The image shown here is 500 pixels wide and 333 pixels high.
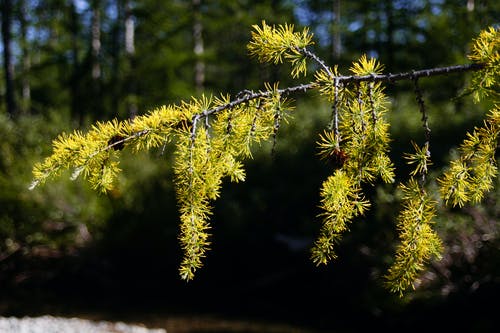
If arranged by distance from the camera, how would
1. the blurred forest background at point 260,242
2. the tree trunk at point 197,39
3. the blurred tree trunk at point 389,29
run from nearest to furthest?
1. the blurred forest background at point 260,242
2. the blurred tree trunk at point 389,29
3. the tree trunk at point 197,39

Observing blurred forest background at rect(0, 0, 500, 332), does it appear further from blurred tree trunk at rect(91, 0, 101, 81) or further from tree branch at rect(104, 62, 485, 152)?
blurred tree trunk at rect(91, 0, 101, 81)

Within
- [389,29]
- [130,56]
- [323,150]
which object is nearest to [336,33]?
[389,29]

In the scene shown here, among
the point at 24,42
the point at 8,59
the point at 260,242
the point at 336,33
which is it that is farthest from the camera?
the point at 24,42

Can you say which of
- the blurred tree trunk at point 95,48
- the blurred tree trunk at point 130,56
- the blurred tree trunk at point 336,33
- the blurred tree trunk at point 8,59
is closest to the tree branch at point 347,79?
the blurred tree trunk at point 8,59

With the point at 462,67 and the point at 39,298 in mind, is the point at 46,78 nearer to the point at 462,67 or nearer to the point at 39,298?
the point at 39,298

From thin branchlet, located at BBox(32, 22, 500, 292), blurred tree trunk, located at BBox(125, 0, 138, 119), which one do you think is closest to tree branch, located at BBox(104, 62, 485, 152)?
thin branchlet, located at BBox(32, 22, 500, 292)

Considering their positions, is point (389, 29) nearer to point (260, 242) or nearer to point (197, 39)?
point (197, 39)

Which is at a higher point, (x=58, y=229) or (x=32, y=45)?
(x=32, y=45)

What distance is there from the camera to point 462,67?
167 centimetres

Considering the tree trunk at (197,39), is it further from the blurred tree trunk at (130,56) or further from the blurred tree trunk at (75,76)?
the blurred tree trunk at (75,76)

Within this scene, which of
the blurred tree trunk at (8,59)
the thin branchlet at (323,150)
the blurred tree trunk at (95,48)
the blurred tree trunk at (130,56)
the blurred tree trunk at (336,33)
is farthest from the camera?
the blurred tree trunk at (95,48)

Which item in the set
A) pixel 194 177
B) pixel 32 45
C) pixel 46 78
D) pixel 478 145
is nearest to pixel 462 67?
pixel 478 145

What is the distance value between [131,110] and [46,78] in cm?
1322

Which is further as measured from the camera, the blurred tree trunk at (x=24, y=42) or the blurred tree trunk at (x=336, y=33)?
the blurred tree trunk at (x=24, y=42)
